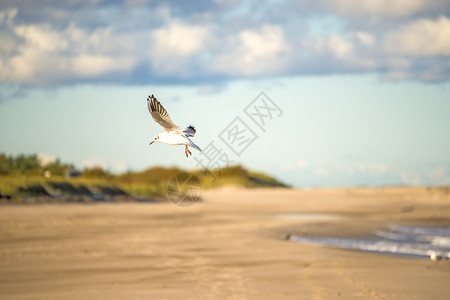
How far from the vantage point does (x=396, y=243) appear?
64.2 ft

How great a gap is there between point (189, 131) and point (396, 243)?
14589 millimetres

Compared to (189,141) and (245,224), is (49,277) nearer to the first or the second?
(189,141)

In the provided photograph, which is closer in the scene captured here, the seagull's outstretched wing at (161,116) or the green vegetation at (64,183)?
the seagull's outstretched wing at (161,116)

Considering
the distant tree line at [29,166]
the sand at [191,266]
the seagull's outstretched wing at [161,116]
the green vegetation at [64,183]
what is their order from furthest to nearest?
1. the distant tree line at [29,166]
2. the green vegetation at [64,183]
3. the sand at [191,266]
4. the seagull's outstretched wing at [161,116]

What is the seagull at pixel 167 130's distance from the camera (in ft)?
20.4

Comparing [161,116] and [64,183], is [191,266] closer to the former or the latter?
[161,116]

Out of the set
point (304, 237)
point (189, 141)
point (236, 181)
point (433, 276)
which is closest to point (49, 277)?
point (189, 141)

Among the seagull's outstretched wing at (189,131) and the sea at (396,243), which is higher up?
the seagull's outstretched wing at (189,131)

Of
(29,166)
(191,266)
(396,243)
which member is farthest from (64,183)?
(191,266)

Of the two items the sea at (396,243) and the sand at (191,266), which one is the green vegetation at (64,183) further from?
the sea at (396,243)

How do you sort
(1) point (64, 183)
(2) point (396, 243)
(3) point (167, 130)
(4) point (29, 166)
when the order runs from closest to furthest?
(3) point (167, 130) → (2) point (396, 243) → (1) point (64, 183) → (4) point (29, 166)

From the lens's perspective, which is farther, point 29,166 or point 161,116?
point 29,166

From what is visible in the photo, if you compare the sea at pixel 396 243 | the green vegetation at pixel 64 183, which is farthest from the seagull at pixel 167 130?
the green vegetation at pixel 64 183

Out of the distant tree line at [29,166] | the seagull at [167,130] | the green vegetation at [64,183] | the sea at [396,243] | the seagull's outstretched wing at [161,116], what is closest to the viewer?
the seagull at [167,130]
